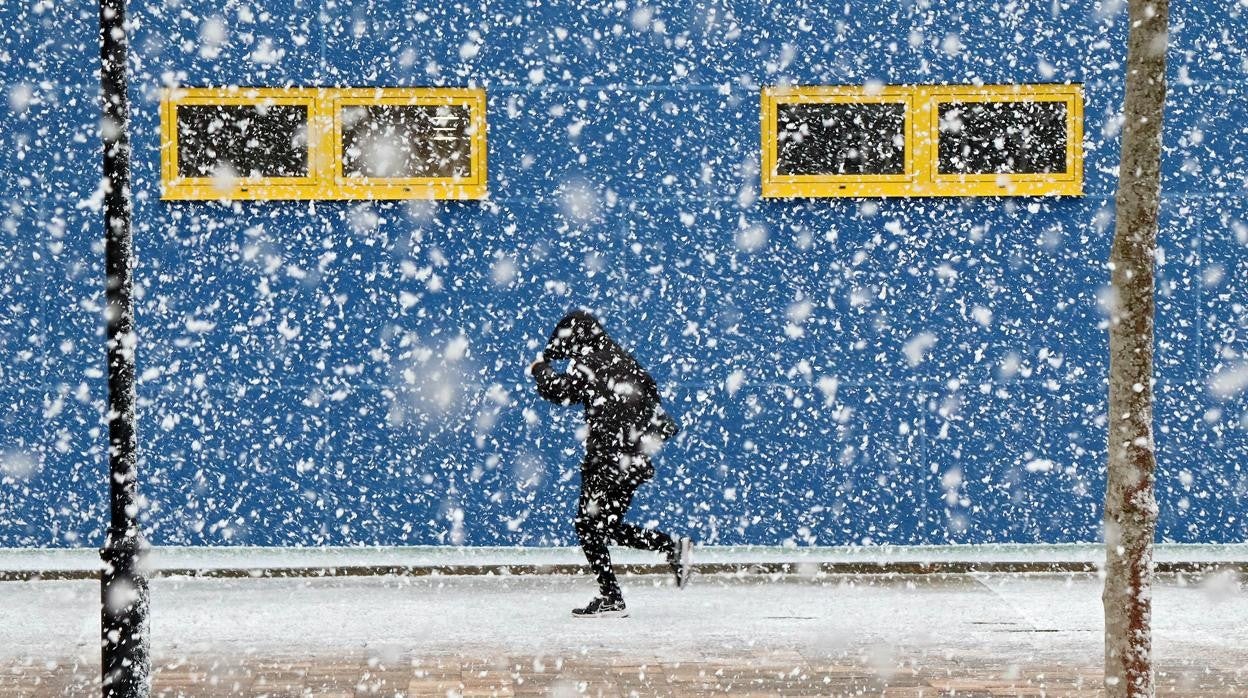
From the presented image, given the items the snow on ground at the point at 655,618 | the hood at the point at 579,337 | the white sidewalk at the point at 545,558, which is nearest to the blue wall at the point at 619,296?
the white sidewalk at the point at 545,558

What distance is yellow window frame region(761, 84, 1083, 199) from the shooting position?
1280 centimetres

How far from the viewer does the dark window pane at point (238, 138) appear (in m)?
12.7

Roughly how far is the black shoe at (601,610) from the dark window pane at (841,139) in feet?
14.3

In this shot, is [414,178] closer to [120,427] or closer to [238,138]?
[238,138]

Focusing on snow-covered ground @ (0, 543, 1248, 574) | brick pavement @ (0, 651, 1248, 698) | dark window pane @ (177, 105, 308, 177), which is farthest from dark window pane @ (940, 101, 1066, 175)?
brick pavement @ (0, 651, 1248, 698)

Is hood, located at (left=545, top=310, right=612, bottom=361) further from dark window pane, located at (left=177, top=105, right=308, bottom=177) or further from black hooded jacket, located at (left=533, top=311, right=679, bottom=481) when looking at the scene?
dark window pane, located at (left=177, top=105, right=308, bottom=177)

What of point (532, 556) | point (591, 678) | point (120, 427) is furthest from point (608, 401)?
point (120, 427)

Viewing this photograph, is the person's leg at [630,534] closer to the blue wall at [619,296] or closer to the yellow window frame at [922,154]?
the blue wall at [619,296]

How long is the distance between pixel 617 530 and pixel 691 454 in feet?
10.0

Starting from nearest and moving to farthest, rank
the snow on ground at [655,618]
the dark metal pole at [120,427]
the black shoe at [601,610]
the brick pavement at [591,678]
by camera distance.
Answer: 1. the dark metal pole at [120,427]
2. the brick pavement at [591,678]
3. the snow on ground at [655,618]
4. the black shoe at [601,610]

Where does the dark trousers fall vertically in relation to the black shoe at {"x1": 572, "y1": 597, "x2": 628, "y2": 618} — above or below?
above

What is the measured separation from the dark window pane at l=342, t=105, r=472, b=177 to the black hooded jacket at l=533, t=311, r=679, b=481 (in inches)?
131

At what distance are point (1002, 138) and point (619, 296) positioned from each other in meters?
3.14

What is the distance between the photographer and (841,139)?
12.8 m
